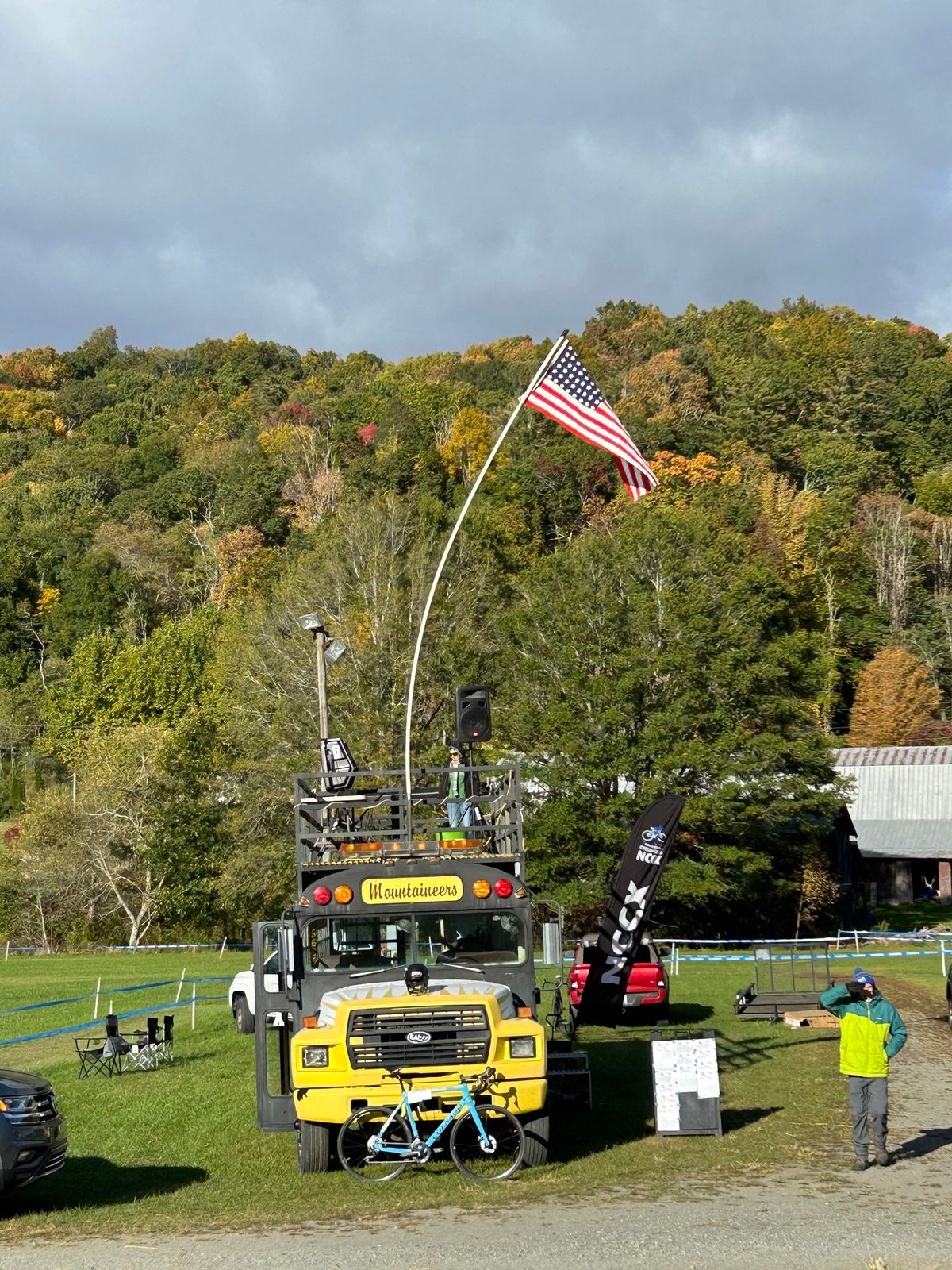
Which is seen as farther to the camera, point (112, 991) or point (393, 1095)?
point (112, 991)

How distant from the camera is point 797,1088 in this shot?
17.7 meters

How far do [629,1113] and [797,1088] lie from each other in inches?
108

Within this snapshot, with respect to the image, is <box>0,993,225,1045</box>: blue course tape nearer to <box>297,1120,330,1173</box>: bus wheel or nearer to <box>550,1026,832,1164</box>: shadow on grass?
<box>550,1026,832,1164</box>: shadow on grass

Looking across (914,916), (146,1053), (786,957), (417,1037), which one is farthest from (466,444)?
(417,1037)

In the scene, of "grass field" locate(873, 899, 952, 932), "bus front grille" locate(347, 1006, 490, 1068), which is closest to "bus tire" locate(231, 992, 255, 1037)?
"bus front grille" locate(347, 1006, 490, 1068)

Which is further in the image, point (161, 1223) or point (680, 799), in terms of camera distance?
point (680, 799)

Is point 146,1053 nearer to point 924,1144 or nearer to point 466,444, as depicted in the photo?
point 924,1144

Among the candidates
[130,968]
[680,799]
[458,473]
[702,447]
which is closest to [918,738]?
[702,447]

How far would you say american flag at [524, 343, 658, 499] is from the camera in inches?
824

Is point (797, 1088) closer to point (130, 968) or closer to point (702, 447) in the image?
point (130, 968)

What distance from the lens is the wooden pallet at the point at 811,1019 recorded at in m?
23.6

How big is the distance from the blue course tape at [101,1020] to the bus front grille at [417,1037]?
39.0ft

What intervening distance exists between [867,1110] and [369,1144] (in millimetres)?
4618

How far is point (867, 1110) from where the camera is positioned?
1309 cm
